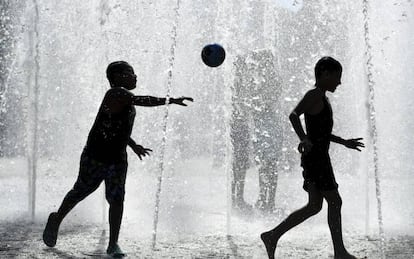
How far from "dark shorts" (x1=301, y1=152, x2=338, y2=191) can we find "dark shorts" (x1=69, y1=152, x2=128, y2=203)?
1.21 meters

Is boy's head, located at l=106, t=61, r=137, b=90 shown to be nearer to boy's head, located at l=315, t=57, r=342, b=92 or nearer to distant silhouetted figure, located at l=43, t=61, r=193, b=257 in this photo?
distant silhouetted figure, located at l=43, t=61, r=193, b=257

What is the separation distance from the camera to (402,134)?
1388cm

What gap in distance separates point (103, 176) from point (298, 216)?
50.5 inches

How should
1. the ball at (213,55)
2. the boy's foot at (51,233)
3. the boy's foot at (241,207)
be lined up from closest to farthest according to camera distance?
1. the boy's foot at (51,233)
2. the ball at (213,55)
3. the boy's foot at (241,207)

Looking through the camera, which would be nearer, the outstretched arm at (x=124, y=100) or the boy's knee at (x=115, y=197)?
the outstretched arm at (x=124, y=100)

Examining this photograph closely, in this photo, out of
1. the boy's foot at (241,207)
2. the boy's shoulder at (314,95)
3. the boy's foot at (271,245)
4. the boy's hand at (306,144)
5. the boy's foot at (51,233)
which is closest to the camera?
the boy's hand at (306,144)

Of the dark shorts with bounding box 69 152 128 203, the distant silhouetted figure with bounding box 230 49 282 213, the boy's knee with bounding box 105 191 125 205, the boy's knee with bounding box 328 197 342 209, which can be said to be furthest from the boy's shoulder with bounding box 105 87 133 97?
the distant silhouetted figure with bounding box 230 49 282 213

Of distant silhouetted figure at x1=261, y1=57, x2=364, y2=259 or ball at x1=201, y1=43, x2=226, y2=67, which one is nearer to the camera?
distant silhouetted figure at x1=261, y1=57, x2=364, y2=259

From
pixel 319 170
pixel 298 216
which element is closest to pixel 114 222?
pixel 298 216

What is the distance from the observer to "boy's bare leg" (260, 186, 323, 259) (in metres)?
3.80

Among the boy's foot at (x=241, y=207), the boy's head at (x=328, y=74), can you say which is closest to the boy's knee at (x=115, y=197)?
the boy's head at (x=328, y=74)

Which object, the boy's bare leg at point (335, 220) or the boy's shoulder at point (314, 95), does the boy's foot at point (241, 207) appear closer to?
the boy's bare leg at point (335, 220)

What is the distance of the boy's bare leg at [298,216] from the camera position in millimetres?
3803

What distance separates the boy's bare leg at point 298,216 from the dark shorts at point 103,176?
993 mm
